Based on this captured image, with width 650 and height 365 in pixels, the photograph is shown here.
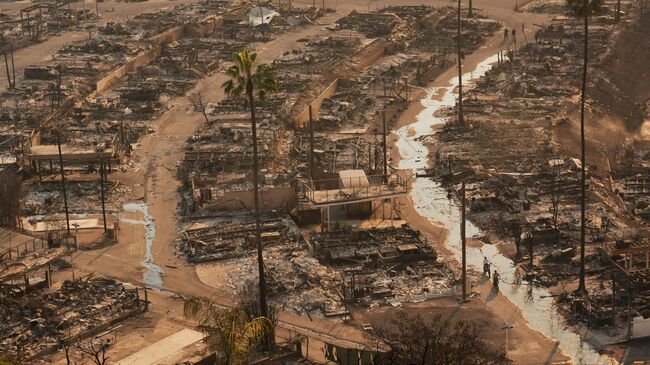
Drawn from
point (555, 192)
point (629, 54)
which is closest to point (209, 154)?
point (555, 192)

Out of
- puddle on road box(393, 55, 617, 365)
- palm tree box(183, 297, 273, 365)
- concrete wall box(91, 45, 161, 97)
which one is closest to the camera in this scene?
palm tree box(183, 297, 273, 365)

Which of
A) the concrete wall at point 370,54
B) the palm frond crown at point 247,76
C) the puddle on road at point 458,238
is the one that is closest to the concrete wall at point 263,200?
the puddle on road at point 458,238

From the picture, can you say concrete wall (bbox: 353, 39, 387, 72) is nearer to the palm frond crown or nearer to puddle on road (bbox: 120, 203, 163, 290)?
puddle on road (bbox: 120, 203, 163, 290)

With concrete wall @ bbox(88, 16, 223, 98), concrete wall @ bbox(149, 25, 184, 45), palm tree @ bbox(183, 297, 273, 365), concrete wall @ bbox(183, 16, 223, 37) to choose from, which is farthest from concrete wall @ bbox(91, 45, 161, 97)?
palm tree @ bbox(183, 297, 273, 365)

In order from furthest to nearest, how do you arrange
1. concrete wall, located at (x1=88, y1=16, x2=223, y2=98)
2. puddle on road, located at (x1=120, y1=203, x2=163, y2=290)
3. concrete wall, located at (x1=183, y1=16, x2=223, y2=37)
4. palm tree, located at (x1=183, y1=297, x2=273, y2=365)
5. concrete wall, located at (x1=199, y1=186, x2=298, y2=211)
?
concrete wall, located at (x1=183, y1=16, x2=223, y2=37), concrete wall, located at (x1=88, y1=16, x2=223, y2=98), concrete wall, located at (x1=199, y1=186, x2=298, y2=211), puddle on road, located at (x1=120, y1=203, x2=163, y2=290), palm tree, located at (x1=183, y1=297, x2=273, y2=365)

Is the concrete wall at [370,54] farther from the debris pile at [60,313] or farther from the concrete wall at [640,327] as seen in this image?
the concrete wall at [640,327]

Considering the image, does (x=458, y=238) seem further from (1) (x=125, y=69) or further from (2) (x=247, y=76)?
(1) (x=125, y=69)
